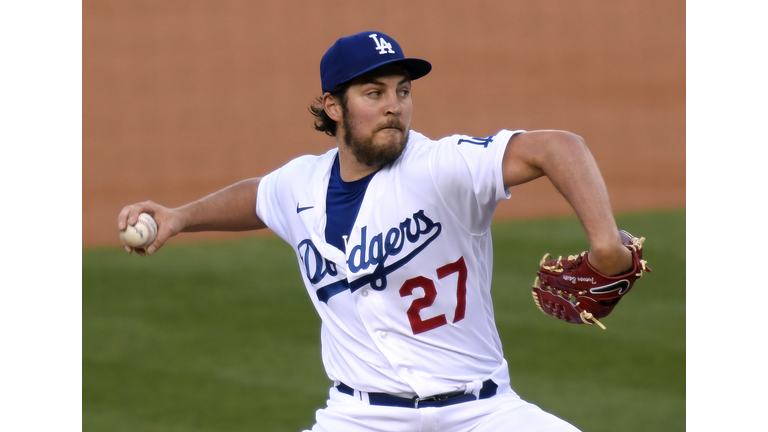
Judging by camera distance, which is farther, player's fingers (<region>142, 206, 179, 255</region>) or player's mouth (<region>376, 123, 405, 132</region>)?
player's fingers (<region>142, 206, 179, 255</region>)

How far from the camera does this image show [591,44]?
13148 mm

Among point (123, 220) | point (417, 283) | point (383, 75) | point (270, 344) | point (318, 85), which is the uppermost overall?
point (318, 85)

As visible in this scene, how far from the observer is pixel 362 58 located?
10.4 ft

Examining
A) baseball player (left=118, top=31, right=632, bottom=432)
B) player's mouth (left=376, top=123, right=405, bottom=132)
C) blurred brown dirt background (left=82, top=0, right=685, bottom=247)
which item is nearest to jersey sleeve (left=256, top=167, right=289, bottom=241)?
baseball player (left=118, top=31, right=632, bottom=432)

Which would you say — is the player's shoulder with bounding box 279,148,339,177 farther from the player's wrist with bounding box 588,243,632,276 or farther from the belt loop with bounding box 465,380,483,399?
the player's wrist with bounding box 588,243,632,276

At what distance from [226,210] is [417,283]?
3.26 ft

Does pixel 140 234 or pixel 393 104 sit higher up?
pixel 393 104

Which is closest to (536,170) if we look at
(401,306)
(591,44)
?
(401,306)

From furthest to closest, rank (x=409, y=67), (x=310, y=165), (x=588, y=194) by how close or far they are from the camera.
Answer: (x=310, y=165) → (x=409, y=67) → (x=588, y=194)

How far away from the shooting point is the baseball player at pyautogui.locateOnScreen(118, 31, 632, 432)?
3.10m

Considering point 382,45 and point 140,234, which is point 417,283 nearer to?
point 382,45

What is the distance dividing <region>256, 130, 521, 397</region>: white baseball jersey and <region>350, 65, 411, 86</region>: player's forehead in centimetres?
24

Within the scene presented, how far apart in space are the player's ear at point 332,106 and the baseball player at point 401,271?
0.14ft

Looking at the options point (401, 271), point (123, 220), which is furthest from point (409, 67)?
point (123, 220)
